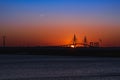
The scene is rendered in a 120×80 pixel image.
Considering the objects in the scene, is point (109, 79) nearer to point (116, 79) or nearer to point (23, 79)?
point (116, 79)

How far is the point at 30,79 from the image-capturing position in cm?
3981

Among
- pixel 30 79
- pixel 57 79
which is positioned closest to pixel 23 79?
pixel 30 79

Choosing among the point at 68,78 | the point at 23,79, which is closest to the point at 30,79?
the point at 23,79

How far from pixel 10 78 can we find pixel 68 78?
6.55m

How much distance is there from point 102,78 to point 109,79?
1.21 m

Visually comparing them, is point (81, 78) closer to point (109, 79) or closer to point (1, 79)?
point (109, 79)

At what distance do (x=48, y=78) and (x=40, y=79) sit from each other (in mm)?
1230

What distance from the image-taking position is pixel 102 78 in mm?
40812

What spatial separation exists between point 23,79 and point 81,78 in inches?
253

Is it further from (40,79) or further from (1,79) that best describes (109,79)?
(1,79)

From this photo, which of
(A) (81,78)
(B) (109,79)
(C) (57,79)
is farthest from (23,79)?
(B) (109,79)

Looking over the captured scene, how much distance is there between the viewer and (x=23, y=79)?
39.8 m

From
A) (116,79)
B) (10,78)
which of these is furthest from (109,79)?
(10,78)

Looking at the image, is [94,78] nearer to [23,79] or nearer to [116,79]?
[116,79]
